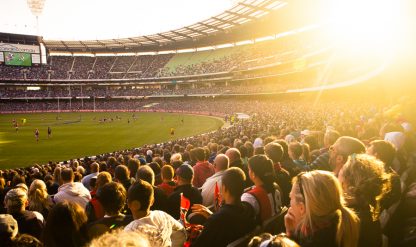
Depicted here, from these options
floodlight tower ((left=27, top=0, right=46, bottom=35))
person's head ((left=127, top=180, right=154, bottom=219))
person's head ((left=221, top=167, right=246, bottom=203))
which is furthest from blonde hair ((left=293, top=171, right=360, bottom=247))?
floodlight tower ((left=27, top=0, right=46, bottom=35))

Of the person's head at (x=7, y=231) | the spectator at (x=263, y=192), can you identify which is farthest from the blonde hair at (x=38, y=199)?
the spectator at (x=263, y=192)

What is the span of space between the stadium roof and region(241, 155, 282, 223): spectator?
1940 inches

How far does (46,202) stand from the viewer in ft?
20.1

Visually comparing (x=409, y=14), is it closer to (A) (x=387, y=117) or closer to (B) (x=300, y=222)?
(A) (x=387, y=117)

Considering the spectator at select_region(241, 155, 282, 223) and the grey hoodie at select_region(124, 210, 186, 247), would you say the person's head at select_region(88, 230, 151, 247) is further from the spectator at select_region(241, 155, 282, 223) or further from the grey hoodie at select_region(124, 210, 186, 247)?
the spectator at select_region(241, 155, 282, 223)

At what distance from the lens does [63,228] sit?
3369 mm

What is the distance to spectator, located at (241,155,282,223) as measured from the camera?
476cm

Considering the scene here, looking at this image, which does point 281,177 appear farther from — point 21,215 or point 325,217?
point 21,215

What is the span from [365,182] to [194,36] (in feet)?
277

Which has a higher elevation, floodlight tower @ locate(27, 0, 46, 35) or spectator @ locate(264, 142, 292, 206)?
floodlight tower @ locate(27, 0, 46, 35)

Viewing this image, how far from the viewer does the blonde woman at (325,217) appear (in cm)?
294

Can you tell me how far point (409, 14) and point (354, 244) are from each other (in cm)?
998

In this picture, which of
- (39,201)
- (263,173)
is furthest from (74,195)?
(263,173)

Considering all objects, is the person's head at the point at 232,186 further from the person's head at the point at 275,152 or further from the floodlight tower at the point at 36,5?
the floodlight tower at the point at 36,5
